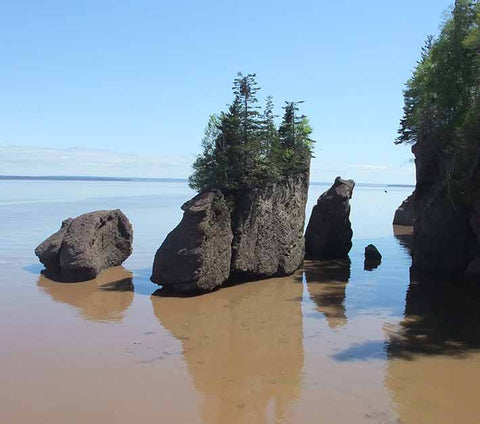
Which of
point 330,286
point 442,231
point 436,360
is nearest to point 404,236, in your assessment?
point 442,231

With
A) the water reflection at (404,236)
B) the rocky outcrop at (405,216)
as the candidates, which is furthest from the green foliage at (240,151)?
the rocky outcrop at (405,216)

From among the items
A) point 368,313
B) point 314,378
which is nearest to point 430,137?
point 368,313

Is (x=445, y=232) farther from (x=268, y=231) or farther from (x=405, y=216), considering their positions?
(x=405, y=216)

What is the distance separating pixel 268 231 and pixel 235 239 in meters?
2.17

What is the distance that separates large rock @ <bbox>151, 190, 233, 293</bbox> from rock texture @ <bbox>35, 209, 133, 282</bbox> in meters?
4.02

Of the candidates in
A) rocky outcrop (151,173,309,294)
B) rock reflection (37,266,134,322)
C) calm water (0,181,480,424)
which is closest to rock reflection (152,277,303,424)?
calm water (0,181,480,424)

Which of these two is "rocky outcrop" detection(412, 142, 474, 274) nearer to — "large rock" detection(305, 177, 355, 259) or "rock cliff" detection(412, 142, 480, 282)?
"rock cliff" detection(412, 142, 480, 282)

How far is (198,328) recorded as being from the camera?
16578mm

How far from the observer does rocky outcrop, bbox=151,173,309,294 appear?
68.4 ft

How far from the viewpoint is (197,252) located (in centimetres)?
2058

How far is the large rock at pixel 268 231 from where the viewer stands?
23.4 metres

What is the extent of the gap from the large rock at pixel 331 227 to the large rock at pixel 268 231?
4731mm

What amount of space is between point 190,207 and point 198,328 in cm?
652

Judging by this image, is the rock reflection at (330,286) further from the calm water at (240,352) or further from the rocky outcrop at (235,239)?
the rocky outcrop at (235,239)
